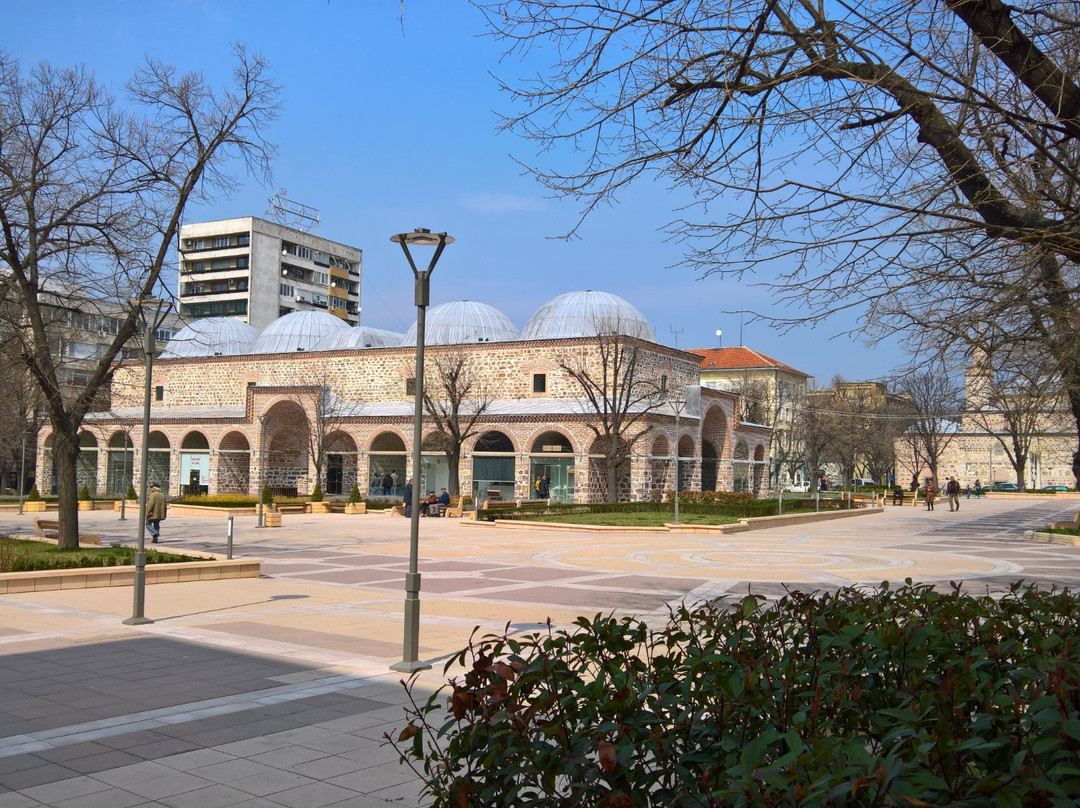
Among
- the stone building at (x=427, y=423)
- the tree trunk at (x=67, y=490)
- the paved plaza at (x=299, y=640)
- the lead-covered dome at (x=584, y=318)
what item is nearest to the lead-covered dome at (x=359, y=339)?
the stone building at (x=427, y=423)

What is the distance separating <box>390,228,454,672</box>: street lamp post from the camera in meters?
8.75

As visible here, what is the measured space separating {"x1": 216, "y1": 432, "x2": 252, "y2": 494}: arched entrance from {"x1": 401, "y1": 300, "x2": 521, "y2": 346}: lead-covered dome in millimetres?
10833

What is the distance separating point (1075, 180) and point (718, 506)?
1129 inches

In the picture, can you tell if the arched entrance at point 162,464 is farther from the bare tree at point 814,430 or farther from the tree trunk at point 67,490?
the tree trunk at point 67,490

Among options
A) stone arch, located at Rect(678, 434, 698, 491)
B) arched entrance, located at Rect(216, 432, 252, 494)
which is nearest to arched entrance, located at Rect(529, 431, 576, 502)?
stone arch, located at Rect(678, 434, 698, 491)

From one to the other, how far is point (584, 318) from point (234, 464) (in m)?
21.1

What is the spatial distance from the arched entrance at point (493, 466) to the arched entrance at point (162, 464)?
20.1 meters

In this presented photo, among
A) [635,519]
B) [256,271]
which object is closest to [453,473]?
[635,519]

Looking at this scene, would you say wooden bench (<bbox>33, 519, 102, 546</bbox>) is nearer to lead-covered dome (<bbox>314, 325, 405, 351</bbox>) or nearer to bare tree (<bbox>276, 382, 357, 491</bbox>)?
bare tree (<bbox>276, 382, 357, 491</bbox>)

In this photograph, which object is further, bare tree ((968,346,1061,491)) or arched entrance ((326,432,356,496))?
arched entrance ((326,432,356,496))

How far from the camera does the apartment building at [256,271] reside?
80125mm

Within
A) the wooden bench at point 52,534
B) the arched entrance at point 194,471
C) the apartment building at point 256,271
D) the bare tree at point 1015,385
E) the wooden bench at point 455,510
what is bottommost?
the wooden bench at point 455,510

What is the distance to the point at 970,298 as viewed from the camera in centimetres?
707

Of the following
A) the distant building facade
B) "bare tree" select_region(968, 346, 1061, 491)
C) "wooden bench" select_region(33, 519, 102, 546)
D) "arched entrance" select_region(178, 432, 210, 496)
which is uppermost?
the distant building facade
